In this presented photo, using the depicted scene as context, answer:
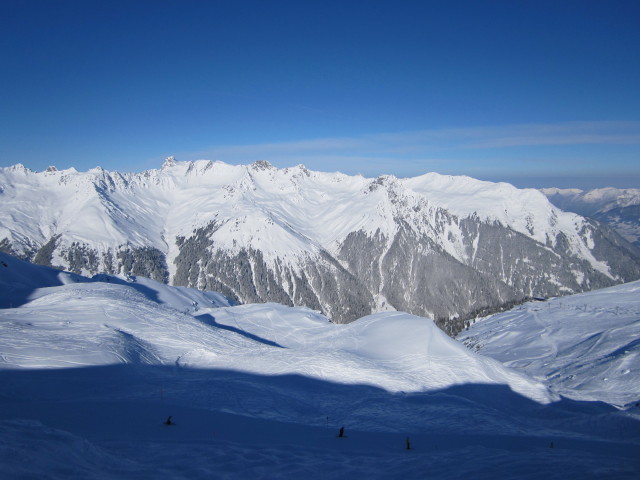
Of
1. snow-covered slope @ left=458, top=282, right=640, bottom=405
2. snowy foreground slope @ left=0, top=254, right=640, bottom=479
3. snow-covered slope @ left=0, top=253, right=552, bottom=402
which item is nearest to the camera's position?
snowy foreground slope @ left=0, top=254, right=640, bottom=479

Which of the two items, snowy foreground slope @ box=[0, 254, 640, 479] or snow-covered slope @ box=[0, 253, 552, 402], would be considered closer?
snowy foreground slope @ box=[0, 254, 640, 479]

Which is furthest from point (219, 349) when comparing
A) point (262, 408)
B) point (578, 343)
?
point (578, 343)

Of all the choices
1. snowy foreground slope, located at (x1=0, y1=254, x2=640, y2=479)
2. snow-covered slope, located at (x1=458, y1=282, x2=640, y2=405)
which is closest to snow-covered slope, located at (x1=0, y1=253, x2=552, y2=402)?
snowy foreground slope, located at (x1=0, y1=254, x2=640, y2=479)

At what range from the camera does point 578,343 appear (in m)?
57.6

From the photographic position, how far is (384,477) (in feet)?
33.2

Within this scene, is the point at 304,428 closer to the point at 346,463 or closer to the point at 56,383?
the point at 346,463

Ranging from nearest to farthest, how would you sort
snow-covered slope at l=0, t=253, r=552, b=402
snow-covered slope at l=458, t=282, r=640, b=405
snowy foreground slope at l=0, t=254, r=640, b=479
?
snowy foreground slope at l=0, t=254, r=640, b=479 → snow-covered slope at l=0, t=253, r=552, b=402 → snow-covered slope at l=458, t=282, r=640, b=405

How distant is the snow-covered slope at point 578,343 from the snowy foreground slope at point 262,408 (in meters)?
11.0

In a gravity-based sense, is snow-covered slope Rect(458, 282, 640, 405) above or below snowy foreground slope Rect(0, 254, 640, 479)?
below

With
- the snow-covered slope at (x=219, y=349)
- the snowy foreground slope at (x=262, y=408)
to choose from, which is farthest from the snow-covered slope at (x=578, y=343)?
the snowy foreground slope at (x=262, y=408)

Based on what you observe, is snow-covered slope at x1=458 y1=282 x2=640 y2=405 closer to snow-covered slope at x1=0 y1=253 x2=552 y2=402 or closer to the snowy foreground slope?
snow-covered slope at x1=0 y1=253 x2=552 y2=402

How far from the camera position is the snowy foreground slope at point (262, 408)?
10.1m

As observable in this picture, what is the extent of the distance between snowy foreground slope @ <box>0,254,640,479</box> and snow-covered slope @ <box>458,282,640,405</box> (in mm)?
11044

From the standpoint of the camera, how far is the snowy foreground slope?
1005 centimetres
